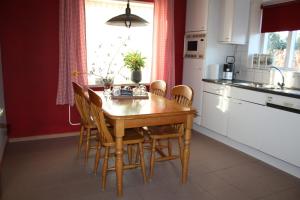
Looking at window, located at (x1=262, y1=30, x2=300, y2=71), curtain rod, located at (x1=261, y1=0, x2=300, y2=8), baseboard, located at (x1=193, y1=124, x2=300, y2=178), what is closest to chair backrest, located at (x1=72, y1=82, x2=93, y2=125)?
baseboard, located at (x1=193, y1=124, x2=300, y2=178)

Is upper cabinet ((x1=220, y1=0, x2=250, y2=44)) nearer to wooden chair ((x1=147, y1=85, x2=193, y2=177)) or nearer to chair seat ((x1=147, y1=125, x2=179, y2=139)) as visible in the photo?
wooden chair ((x1=147, y1=85, x2=193, y2=177))

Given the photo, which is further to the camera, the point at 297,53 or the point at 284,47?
the point at 284,47

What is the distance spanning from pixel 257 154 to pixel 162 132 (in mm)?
1463

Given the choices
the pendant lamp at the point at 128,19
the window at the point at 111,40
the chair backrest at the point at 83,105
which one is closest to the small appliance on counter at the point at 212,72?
the window at the point at 111,40

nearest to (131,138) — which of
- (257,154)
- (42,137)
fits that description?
(257,154)

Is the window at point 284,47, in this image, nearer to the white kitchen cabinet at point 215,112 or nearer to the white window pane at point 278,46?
the white window pane at point 278,46

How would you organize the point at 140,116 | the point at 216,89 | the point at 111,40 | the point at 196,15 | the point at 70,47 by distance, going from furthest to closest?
the point at 196,15 → the point at 111,40 → the point at 216,89 → the point at 70,47 → the point at 140,116

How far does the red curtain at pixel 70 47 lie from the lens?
11.5ft

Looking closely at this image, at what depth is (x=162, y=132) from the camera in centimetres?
266

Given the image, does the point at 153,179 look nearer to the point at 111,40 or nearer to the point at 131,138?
the point at 131,138

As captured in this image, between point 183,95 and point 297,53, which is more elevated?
point 297,53

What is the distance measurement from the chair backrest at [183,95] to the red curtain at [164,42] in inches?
51.9

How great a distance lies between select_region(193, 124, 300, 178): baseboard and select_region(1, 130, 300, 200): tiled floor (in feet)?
0.29

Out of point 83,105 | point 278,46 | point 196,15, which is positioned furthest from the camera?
point 196,15
